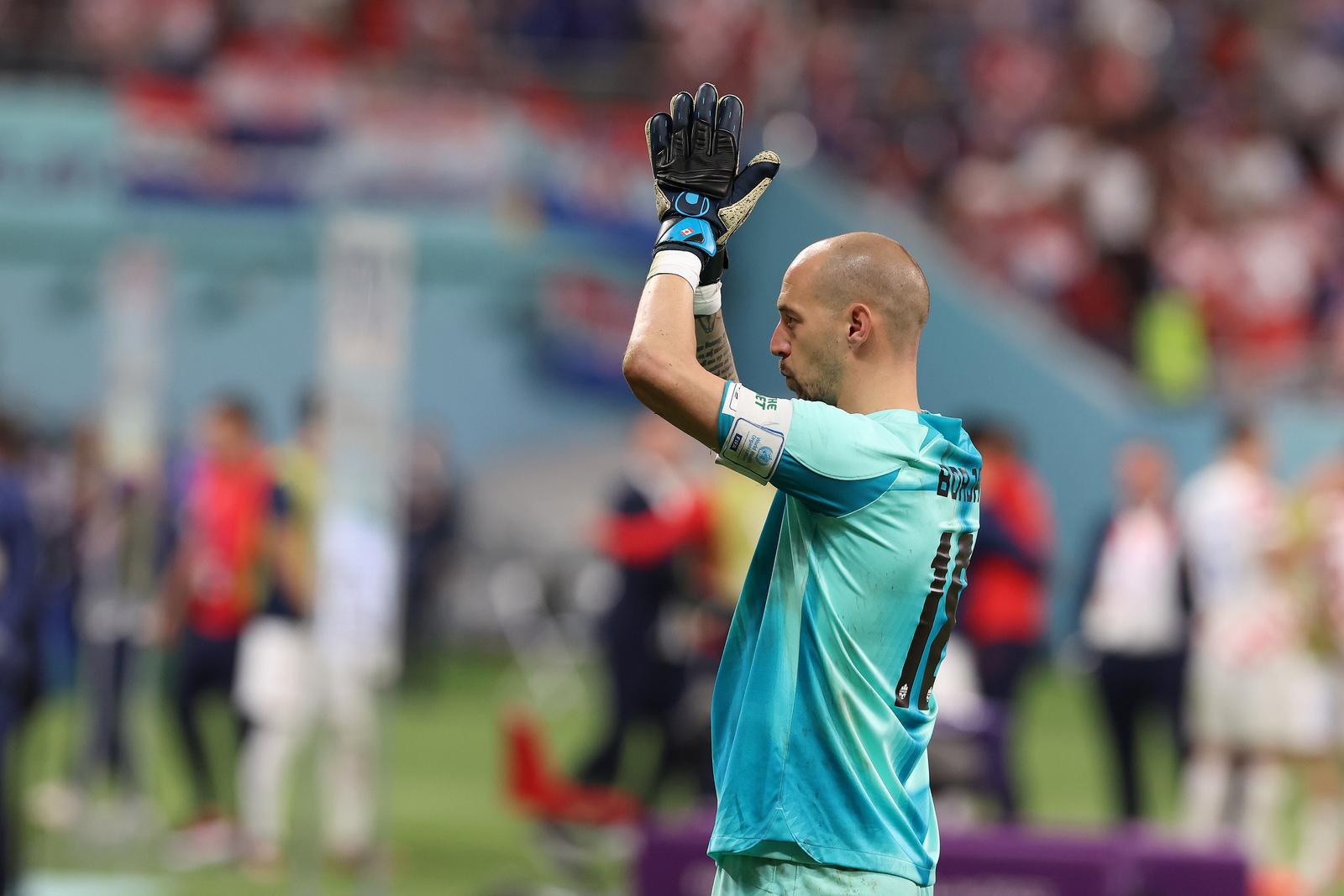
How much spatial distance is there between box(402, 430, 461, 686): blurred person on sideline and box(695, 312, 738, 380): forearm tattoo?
14787 mm

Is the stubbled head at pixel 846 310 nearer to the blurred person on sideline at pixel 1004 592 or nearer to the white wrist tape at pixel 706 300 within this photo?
the white wrist tape at pixel 706 300

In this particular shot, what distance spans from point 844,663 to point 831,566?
185 mm

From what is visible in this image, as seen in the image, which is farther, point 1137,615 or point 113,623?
point 113,623

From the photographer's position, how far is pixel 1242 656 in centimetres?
1014

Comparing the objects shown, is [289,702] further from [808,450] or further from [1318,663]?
[808,450]

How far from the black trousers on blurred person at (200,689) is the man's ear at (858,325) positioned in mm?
7632

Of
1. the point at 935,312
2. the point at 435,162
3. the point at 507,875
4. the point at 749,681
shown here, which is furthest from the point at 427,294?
the point at 749,681

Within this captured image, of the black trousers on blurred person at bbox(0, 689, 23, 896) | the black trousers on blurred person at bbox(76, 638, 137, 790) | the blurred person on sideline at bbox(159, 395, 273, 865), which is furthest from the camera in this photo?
the black trousers on blurred person at bbox(76, 638, 137, 790)

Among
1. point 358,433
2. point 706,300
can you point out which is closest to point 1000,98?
point 358,433

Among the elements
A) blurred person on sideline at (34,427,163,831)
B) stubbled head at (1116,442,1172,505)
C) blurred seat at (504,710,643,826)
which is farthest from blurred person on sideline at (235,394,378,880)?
stubbled head at (1116,442,1172,505)

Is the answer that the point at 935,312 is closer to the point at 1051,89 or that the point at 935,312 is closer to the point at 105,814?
the point at 1051,89

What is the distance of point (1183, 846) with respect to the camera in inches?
300

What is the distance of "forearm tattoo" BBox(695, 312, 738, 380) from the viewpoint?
4016 mm

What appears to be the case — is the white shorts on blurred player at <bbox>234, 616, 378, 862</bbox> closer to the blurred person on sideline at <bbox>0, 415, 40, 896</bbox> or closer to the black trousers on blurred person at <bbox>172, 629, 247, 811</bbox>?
the black trousers on blurred person at <bbox>172, 629, 247, 811</bbox>
